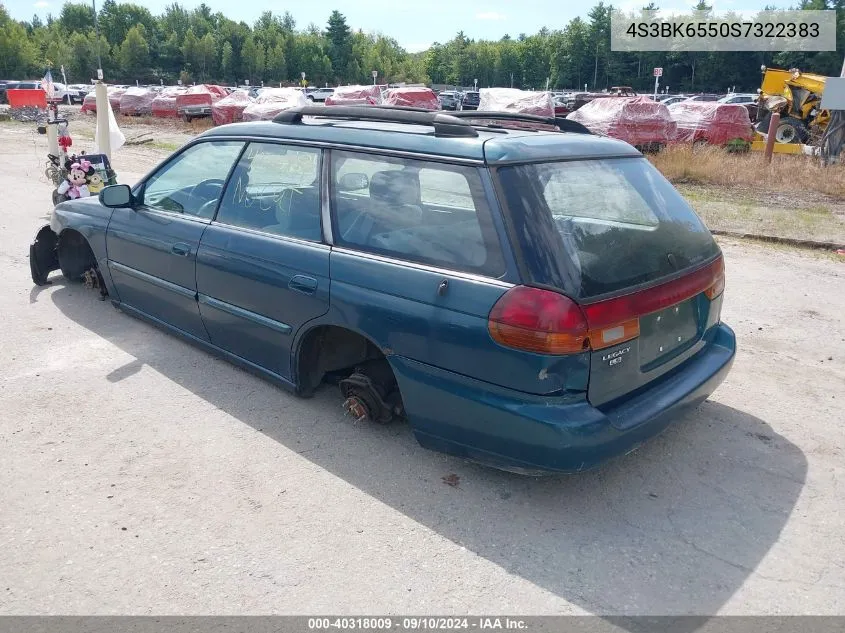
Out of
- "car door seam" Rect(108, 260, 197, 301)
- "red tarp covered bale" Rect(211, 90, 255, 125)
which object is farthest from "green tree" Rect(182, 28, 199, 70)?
"car door seam" Rect(108, 260, 197, 301)

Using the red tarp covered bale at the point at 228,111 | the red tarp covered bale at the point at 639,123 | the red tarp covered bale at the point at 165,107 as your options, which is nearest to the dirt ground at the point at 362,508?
the red tarp covered bale at the point at 639,123

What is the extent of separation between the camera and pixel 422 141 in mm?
3414

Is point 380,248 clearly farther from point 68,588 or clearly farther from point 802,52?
point 802,52

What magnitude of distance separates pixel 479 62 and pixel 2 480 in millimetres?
123855

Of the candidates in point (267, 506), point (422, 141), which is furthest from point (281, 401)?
point (422, 141)

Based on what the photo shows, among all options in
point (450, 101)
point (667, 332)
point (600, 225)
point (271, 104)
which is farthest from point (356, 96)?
point (667, 332)

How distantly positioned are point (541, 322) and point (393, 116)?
1563 millimetres

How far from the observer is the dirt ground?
104 inches

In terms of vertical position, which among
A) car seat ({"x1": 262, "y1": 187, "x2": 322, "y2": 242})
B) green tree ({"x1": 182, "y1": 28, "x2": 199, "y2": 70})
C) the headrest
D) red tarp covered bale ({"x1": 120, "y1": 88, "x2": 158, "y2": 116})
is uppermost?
green tree ({"x1": 182, "y1": 28, "x2": 199, "y2": 70})

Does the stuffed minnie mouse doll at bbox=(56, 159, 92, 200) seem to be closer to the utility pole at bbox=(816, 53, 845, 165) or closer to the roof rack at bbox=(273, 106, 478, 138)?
the roof rack at bbox=(273, 106, 478, 138)

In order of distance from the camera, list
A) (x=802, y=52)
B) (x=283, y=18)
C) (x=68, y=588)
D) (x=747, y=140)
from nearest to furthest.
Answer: (x=68, y=588)
(x=747, y=140)
(x=802, y=52)
(x=283, y=18)

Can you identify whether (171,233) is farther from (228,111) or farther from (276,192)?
(228,111)

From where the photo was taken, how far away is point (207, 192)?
15.0 feet

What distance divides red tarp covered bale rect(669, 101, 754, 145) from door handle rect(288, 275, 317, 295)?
60.9 ft
